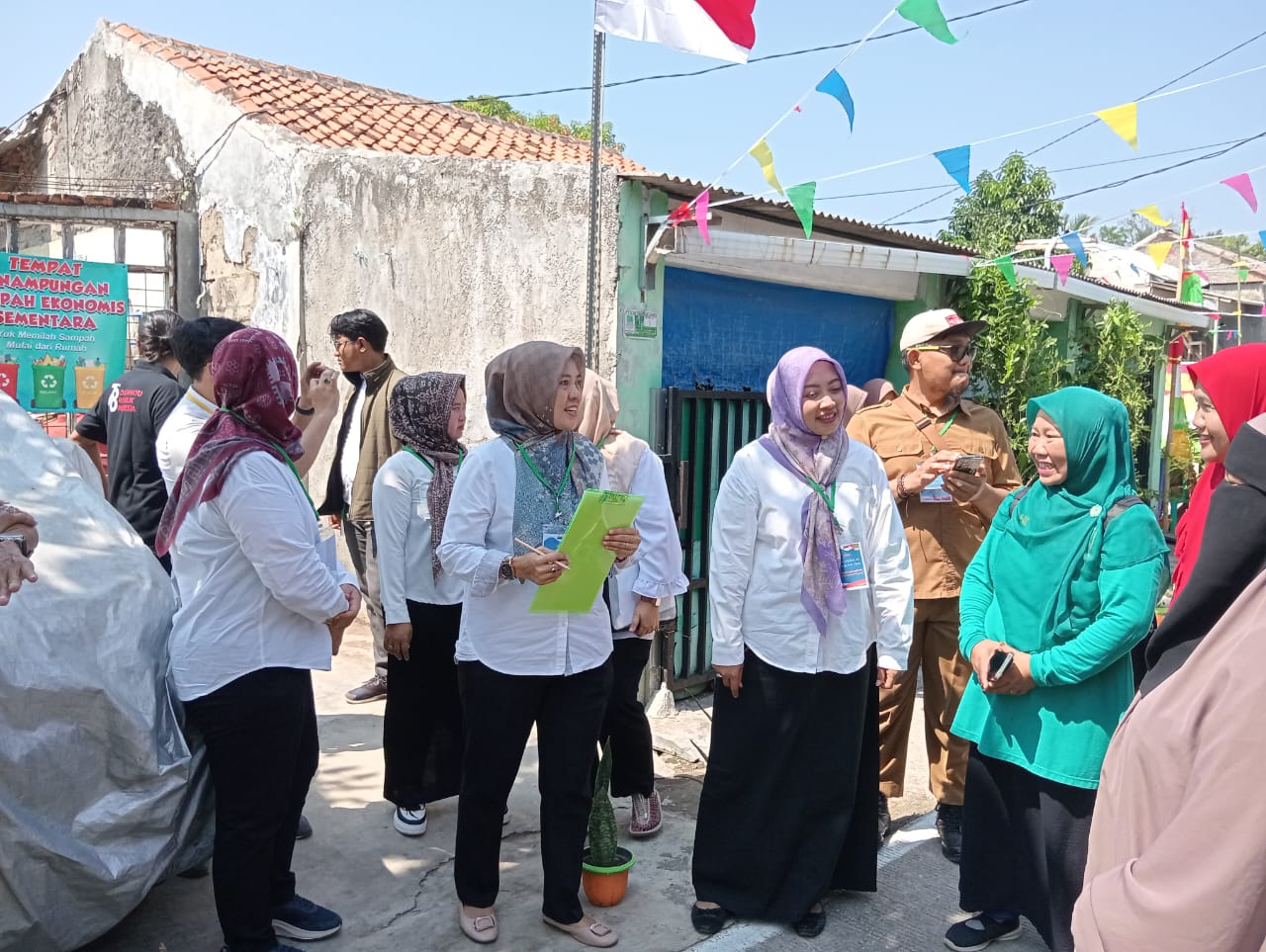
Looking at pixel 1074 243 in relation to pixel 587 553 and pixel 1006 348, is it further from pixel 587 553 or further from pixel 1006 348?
pixel 587 553

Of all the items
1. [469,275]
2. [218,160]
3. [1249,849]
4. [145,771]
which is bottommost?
[145,771]

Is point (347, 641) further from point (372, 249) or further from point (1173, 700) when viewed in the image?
point (1173, 700)

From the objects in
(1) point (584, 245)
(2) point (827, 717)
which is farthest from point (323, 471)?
(2) point (827, 717)

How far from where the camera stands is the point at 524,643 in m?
3.16

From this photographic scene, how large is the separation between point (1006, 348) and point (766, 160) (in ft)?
9.48

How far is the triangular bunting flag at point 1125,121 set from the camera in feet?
16.9

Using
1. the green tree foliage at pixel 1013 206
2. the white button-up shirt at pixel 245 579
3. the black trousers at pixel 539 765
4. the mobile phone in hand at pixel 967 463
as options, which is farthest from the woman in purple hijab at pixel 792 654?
the green tree foliage at pixel 1013 206

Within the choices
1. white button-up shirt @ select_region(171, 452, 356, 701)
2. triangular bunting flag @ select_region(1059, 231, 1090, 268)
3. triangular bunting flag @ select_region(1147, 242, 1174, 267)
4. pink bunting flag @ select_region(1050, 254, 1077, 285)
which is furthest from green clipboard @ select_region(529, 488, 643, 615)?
triangular bunting flag @ select_region(1147, 242, 1174, 267)

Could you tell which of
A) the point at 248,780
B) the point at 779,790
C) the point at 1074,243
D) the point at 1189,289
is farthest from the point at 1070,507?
the point at 1189,289

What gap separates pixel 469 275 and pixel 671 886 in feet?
12.8

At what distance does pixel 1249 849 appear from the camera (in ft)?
3.59

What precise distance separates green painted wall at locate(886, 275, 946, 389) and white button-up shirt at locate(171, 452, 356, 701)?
5.09 m

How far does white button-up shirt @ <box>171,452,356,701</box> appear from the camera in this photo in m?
2.84

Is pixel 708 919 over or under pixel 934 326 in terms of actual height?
under
